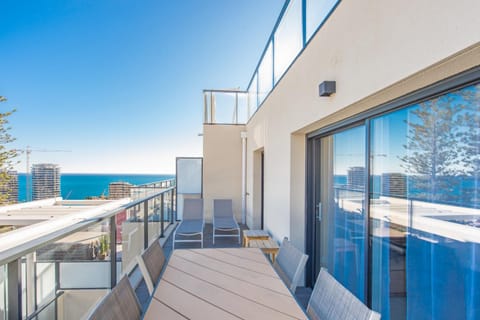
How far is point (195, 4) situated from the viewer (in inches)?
239

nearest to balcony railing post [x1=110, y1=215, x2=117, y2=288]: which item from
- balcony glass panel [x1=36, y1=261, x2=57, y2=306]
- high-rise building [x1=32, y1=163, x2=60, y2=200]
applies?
balcony glass panel [x1=36, y1=261, x2=57, y2=306]

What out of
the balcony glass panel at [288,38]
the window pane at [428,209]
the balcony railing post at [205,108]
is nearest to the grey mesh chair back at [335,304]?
the window pane at [428,209]

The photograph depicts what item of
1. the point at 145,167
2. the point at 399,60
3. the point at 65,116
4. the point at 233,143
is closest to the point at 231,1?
the point at 233,143

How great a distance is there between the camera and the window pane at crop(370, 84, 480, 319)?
112 cm

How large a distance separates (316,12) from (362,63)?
115 centimetres

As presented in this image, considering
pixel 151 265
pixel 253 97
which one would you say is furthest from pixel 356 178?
pixel 253 97

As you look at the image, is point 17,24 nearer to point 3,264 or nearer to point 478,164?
point 3,264

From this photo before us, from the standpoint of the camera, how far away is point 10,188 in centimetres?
995

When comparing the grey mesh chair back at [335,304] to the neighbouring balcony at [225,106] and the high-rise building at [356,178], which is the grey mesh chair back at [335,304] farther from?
the neighbouring balcony at [225,106]

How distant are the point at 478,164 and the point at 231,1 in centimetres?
618

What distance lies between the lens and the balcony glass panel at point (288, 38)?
9.57 feet

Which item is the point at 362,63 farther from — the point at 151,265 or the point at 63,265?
the point at 63,265

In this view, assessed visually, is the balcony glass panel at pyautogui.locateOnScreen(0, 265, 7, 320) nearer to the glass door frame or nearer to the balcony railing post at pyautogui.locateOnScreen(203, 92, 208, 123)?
the glass door frame

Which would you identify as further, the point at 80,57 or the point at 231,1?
the point at 80,57
